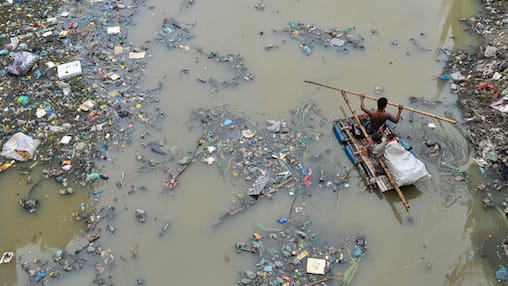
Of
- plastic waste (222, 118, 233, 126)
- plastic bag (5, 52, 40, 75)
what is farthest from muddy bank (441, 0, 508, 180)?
plastic bag (5, 52, 40, 75)

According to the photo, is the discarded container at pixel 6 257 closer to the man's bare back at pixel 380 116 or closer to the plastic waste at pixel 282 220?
the plastic waste at pixel 282 220

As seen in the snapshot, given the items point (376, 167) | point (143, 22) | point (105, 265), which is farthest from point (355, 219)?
point (143, 22)

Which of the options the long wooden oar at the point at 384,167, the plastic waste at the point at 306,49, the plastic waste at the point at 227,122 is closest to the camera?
the long wooden oar at the point at 384,167

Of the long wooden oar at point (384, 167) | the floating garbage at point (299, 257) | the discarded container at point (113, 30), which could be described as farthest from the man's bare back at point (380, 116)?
the discarded container at point (113, 30)

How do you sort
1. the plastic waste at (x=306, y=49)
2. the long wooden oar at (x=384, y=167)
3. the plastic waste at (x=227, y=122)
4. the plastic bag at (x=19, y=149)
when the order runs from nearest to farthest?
the long wooden oar at (x=384, y=167) → the plastic bag at (x=19, y=149) → the plastic waste at (x=227, y=122) → the plastic waste at (x=306, y=49)

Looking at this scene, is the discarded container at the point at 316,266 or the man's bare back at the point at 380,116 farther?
the man's bare back at the point at 380,116

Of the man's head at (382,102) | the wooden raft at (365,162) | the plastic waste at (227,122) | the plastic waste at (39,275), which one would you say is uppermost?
the man's head at (382,102)

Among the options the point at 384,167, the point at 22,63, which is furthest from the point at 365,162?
the point at 22,63

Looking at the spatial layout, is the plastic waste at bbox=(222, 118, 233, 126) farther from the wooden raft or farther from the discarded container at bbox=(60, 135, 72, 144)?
the discarded container at bbox=(60, 135, 72, 144)
